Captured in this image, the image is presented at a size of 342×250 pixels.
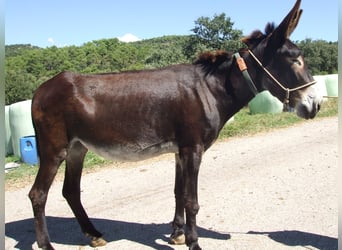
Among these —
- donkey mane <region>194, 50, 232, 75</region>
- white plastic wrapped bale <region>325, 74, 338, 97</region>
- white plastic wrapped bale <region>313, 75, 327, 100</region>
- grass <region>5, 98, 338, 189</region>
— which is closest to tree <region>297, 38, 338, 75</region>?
white plastic wrapped bale <region>325, 74, 338, 97</region>

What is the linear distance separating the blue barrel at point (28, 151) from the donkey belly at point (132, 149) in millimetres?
5388

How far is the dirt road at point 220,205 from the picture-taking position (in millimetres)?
4422

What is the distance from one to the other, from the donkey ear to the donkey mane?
20.7 inches

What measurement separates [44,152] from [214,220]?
2.42 m

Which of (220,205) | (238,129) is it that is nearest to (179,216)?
(220,205)

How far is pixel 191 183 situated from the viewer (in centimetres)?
390

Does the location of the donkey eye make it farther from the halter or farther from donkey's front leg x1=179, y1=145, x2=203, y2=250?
donkey's front leg x1=179, y1=145, x2=203, y2=250

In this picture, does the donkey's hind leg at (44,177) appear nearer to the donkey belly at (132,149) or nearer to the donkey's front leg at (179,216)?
the donkey belly at (132,149)

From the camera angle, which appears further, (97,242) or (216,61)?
(97,242)

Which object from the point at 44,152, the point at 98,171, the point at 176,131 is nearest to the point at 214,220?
the point at 176,131

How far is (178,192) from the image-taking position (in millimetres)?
4430

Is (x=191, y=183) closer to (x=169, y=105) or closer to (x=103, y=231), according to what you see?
(x=169, y=105)

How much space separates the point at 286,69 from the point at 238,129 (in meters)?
7.62

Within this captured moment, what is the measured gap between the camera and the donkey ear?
3.56m
